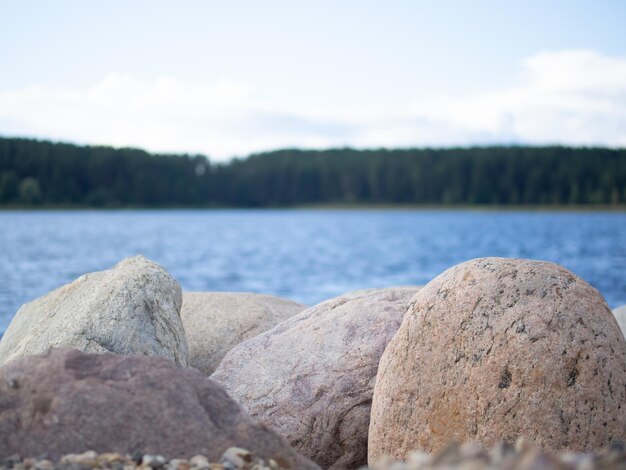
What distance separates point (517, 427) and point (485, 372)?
0.43 m

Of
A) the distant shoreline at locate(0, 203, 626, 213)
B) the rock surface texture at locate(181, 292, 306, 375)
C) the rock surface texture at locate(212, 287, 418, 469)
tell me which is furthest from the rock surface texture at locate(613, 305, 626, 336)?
the distant shoreline at locate(0, 203, 626, 213)

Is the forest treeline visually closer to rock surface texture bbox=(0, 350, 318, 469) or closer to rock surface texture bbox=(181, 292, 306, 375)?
rock surface texture bbox=(181, 292, 306, 375)

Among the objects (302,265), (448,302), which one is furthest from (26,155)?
(448,302)

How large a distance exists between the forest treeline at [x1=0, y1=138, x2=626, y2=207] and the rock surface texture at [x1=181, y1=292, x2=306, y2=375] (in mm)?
88466

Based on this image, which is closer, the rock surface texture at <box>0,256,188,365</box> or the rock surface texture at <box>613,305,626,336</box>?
the rock surface texture at <box>0,256,188,365</box>

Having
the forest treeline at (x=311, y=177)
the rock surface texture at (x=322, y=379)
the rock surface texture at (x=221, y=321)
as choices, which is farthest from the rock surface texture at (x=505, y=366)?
the forest treeline at (x=311, y=177)

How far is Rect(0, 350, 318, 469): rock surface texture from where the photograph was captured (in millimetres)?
4535

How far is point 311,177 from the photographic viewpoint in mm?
137125

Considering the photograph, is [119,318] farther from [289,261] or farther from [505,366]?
[289,261]

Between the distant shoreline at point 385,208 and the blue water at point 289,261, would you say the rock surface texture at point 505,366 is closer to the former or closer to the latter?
the blue water at point 289,261

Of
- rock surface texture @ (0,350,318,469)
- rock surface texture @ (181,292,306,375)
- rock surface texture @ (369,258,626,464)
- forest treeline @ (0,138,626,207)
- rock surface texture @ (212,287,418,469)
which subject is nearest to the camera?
rock surface texture @ (0,350,318,469)

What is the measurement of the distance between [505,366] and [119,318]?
3175mm

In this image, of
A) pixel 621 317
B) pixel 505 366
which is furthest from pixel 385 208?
pixel 505 366

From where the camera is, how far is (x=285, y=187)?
141000mm
